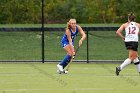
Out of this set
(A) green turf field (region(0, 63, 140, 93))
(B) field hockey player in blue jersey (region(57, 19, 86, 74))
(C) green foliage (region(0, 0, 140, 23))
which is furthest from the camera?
(C) green foliage (region(0, 0, 140, 23))

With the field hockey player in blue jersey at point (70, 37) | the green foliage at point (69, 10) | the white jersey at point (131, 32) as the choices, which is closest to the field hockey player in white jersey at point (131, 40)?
the white jersey at point (131, 32)

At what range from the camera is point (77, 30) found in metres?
17.5

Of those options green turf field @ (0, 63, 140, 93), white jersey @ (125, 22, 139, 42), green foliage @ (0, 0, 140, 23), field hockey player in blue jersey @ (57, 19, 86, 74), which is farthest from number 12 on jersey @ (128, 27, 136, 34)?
green foliage @ (0, 0, 140, 23)

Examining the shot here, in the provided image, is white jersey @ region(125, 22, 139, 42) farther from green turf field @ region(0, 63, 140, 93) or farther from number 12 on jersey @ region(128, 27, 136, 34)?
green turf field @ region(0, 63, 140, 93)

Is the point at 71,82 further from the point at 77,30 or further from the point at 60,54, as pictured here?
the point at 60,54

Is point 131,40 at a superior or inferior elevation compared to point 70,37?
superior

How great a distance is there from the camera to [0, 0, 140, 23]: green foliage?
41.2m

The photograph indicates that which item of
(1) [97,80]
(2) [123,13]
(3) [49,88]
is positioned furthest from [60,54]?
(2) [123,13]

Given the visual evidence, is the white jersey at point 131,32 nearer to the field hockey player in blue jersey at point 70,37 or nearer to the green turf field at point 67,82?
the green turf field at point 67,82

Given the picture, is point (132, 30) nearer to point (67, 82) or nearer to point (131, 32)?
point (131, 32)

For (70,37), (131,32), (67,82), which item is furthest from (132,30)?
(67,82)

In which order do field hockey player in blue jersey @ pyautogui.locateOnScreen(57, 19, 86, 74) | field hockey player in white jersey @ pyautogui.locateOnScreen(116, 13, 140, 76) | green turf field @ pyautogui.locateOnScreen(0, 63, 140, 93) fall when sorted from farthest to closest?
field hockey player in blue jersey @ pyautogui.locateOnScreen(57, 19, 86, 74) < field hockey player in white jersey @ pyautogui.locateOnScreen(116, 13, 140, 76) < green turf field @ pyautogui.locateOnScreen(0, 63, 140, 93)

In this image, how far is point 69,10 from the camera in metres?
46.8

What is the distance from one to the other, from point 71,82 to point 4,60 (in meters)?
9.87
